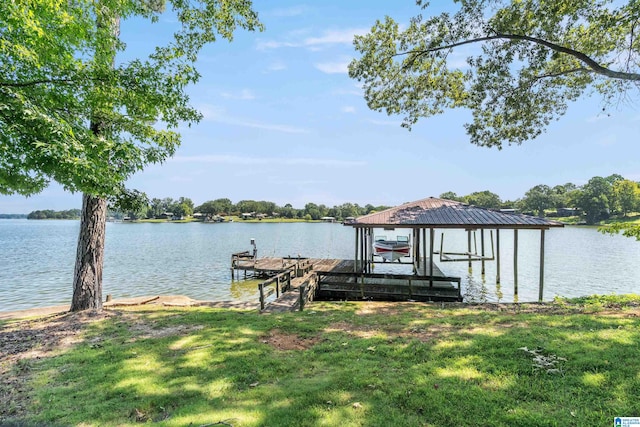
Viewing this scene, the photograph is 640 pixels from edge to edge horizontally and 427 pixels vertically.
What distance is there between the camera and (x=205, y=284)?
1920 cm

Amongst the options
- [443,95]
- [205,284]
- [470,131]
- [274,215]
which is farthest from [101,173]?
[274,215]

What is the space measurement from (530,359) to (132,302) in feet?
36.4

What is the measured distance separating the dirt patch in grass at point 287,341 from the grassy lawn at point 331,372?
0.02 metres

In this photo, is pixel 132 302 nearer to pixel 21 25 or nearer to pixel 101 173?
pixel 101 173

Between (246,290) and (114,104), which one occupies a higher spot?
(114,104)

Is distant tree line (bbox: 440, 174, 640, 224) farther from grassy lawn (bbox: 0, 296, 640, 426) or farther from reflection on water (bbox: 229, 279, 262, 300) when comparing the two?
grassy lawn (bbox: 0, 296, 640, 426)

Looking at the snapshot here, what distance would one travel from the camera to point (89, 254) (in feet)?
26.0

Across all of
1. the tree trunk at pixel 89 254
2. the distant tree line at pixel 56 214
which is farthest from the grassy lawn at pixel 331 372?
the distant tree line at pixel 56 214

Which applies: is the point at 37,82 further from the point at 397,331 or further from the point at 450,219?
the point at 450,219

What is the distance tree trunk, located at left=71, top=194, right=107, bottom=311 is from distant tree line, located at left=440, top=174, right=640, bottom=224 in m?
96.5

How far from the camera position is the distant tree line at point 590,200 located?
75125 millimetres

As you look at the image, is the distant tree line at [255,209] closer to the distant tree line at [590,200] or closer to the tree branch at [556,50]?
the distant tree line at [590,200]

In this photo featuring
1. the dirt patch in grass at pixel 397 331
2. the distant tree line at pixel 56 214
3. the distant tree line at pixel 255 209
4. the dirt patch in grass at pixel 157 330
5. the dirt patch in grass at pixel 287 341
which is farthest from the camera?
the distant tree line at pixel 56 214

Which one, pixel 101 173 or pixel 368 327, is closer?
pixel 101 173
